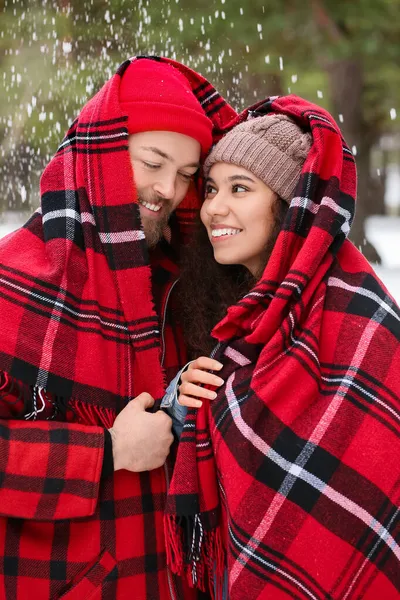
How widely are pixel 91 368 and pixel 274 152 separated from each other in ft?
2.70

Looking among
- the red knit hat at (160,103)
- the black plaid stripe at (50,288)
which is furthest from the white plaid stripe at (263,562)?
the red knit hat at (160,103)

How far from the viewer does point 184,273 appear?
2.34 metres

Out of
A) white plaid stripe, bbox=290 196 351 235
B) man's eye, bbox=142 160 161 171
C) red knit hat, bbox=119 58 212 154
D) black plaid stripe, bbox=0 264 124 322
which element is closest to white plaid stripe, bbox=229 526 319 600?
black plaid stripe, bbox=0 264 124 322

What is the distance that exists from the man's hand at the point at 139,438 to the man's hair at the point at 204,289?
1.05 feet

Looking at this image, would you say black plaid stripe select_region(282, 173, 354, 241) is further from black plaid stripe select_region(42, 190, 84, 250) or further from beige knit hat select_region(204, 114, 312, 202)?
black plaid stripe select_region(42, 190, 84, 250)

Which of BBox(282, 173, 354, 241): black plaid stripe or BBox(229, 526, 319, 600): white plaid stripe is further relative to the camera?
BBox(282, 173, 354, 241): black plaid stripe

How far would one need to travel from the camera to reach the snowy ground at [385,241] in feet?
21.2

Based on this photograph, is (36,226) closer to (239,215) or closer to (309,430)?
(239,215)

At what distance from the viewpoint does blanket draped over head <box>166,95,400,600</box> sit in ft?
5.56

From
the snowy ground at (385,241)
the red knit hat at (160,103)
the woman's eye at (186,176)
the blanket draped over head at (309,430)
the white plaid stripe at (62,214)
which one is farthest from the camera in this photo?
the snowy ground at (385,241)

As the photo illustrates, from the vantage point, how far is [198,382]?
1.96m

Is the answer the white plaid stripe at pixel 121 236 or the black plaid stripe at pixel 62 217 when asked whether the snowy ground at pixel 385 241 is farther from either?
the black plaid stripe at pixel 62 217

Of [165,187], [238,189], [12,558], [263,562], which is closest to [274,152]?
[238,189]

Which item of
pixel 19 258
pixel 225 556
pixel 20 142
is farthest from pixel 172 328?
pixel 20 142
